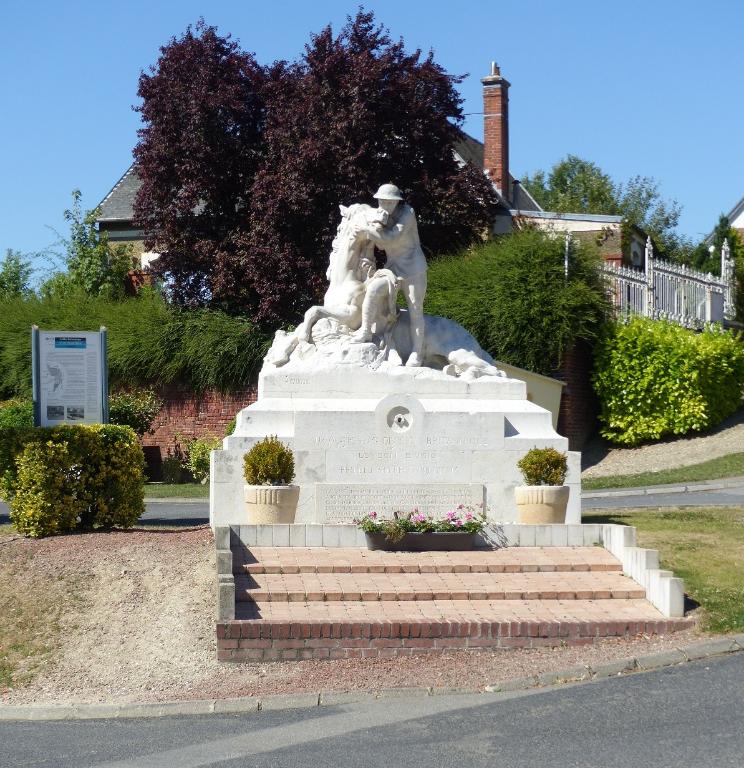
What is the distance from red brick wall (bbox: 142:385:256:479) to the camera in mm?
28609

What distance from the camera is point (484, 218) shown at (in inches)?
1226

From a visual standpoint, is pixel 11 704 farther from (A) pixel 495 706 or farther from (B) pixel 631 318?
(B) pixel 631 318

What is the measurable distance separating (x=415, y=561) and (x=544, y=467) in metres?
2.56

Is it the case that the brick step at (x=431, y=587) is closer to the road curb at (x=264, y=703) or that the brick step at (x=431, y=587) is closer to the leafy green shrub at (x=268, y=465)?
the road curb at (x=264, y=703)

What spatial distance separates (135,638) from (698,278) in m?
24.1

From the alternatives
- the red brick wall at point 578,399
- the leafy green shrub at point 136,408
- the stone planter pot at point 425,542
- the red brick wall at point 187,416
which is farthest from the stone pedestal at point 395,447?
the leafy green shrub at point 136,408

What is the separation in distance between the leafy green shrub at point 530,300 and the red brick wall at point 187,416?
4.80 m

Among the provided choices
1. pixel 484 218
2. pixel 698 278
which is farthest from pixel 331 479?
pixel 698 278

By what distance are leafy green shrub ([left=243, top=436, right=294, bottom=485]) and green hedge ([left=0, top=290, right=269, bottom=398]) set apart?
13.4 meters

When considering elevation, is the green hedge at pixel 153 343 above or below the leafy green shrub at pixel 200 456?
above

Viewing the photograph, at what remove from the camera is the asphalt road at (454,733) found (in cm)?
848

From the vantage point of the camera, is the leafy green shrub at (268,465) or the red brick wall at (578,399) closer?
the leafy green shrub at (268,465)

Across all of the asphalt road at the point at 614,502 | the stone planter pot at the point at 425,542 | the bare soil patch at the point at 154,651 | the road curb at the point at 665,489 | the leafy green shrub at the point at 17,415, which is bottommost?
the bare soil patch at the point at 154,651

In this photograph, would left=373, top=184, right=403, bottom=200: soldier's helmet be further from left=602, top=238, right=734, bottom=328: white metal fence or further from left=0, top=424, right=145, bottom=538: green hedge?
left=602, top=238, right=734, bottom=328: white metal fence
